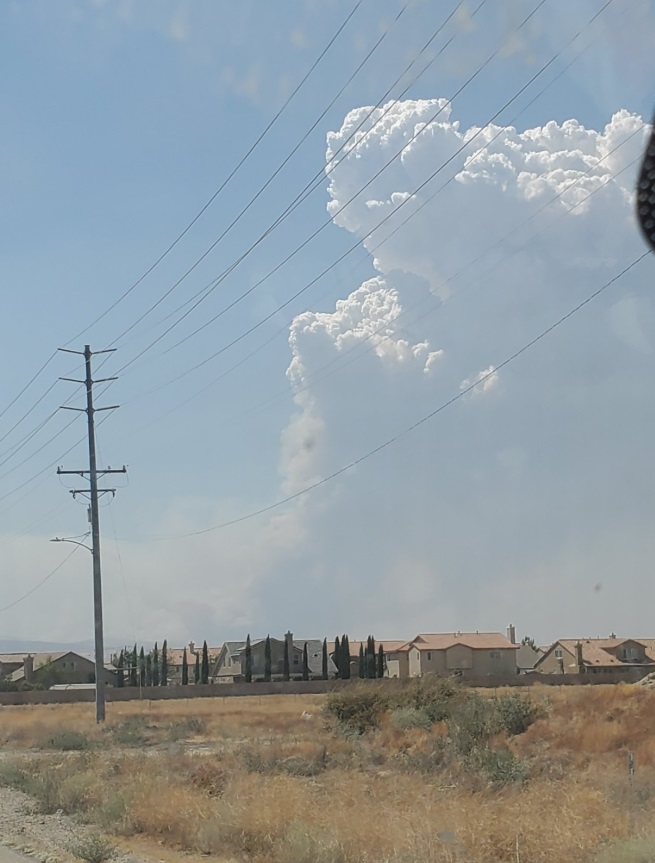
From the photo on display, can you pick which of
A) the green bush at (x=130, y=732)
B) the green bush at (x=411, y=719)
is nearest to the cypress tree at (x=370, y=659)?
the green bush at (x=130, y=732)

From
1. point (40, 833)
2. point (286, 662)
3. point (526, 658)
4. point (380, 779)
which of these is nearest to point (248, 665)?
point (286, 662)

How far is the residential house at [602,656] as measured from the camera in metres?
116

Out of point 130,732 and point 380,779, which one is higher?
point 380,779

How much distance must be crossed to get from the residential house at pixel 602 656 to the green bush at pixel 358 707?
7704 centimetres

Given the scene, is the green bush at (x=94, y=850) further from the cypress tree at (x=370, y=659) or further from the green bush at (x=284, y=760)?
the cypress tree at (x=370, y=659)

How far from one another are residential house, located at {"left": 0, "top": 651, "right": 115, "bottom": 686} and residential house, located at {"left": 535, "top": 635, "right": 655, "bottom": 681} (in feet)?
165

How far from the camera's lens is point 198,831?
16.4 m

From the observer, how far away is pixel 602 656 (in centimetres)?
11994

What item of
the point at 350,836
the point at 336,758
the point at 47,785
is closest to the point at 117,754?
the point at 336,758

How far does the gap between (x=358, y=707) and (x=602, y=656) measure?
8700cm

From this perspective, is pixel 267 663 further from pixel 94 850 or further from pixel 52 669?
pixel 94 850

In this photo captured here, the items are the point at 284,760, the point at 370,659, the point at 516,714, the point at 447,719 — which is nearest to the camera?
the point at 284,760

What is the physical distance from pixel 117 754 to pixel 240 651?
9596cm

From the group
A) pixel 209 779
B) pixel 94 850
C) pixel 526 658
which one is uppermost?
pixel 94 850
